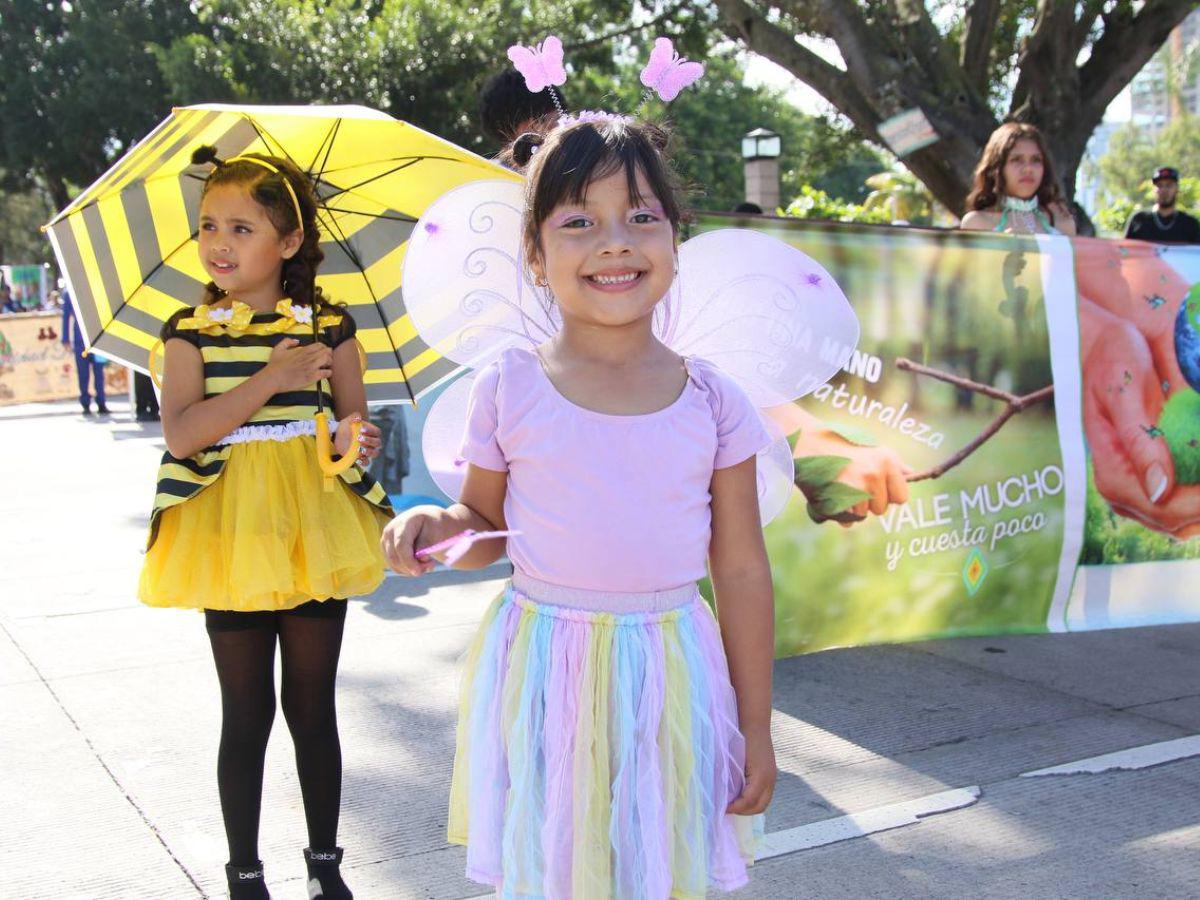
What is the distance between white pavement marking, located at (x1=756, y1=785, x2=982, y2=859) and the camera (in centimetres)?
337

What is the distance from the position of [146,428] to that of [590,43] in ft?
23.7

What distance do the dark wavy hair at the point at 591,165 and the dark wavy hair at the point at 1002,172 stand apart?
3.65 m

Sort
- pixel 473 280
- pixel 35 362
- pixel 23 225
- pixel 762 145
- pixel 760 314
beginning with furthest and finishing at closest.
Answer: pixel 23 225
pixel 35 362
pixel 762 145
pixel 760 314
pixel 473 280

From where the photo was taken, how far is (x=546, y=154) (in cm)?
206

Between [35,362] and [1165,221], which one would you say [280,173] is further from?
[35,362]

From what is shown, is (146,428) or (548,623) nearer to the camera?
(548,623)

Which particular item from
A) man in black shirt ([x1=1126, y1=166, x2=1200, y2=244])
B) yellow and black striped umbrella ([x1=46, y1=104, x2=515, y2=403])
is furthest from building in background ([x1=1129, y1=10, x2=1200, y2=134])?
yellow and black striped umbrella ([x1=46, y1=104, x2=515, y2=403])

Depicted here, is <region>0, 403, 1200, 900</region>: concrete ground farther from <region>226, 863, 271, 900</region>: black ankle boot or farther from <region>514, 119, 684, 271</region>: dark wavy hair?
<region>514, 119, 684, 271</region>: dark wavy hair

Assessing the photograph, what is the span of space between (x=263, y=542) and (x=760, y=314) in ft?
4.62

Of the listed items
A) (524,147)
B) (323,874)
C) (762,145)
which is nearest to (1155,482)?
(524,147)

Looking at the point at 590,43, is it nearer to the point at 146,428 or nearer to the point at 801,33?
the point at 801,33

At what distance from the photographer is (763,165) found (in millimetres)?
17141

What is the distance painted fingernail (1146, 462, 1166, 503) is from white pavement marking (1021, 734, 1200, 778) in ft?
3.57

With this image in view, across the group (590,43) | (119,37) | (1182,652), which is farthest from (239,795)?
(119,37)
